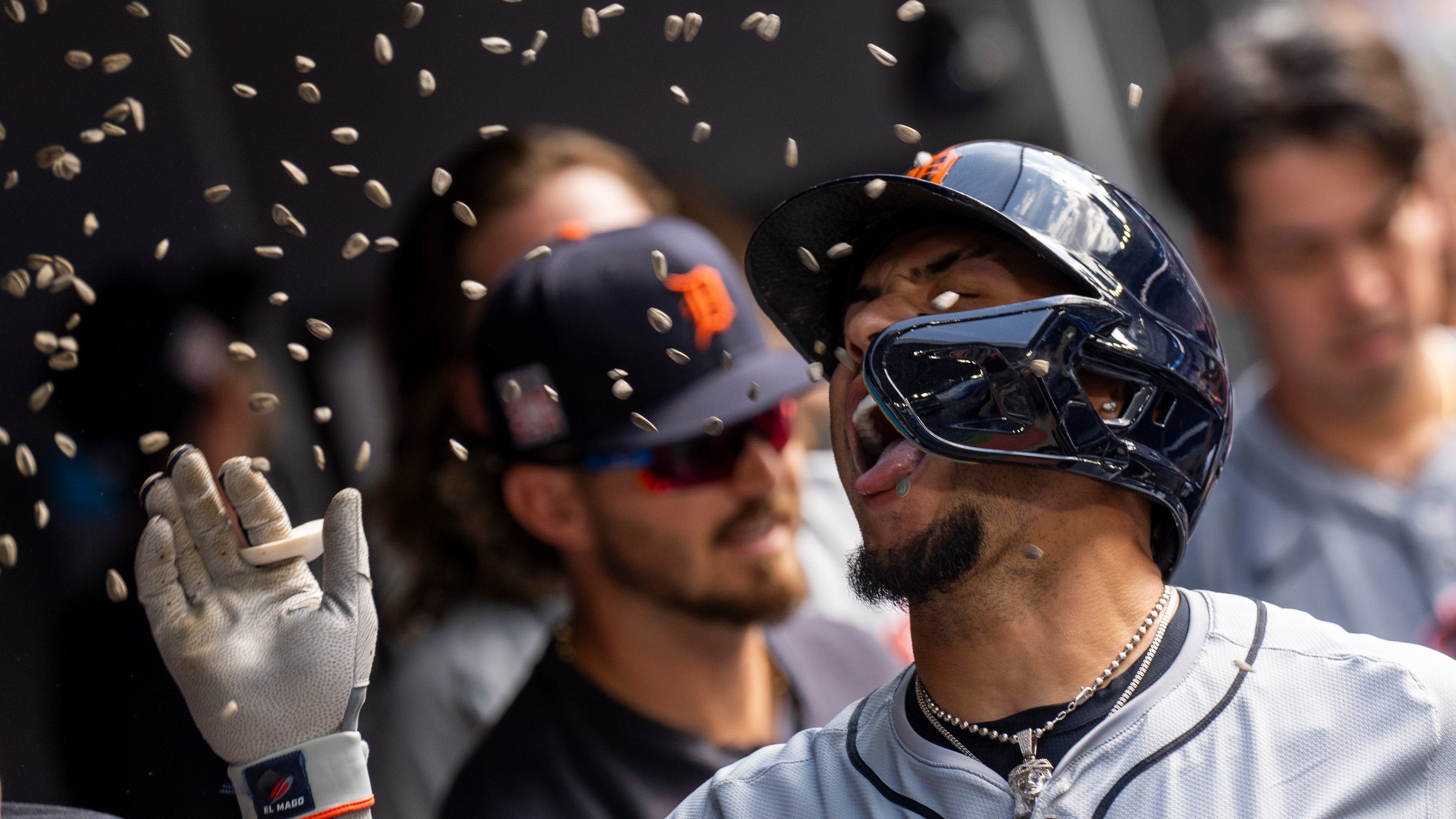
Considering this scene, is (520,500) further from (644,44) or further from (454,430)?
(644,44)

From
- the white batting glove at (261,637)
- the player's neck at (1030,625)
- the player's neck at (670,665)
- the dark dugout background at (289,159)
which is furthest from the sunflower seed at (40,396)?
the player's neck at (1030,625)

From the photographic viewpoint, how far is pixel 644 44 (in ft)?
17.1

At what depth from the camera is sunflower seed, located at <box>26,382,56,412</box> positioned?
2.29 metres

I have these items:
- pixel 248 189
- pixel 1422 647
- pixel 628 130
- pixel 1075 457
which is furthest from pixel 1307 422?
pixel 248 189

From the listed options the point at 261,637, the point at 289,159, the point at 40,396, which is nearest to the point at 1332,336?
the point at 261,637

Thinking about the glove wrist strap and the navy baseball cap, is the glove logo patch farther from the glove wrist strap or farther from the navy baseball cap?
the navy baseball cap

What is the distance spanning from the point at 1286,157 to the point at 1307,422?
0.77 meters

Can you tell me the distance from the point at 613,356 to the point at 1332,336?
79.1 inches

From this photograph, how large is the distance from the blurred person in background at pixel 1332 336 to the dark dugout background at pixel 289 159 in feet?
5.85

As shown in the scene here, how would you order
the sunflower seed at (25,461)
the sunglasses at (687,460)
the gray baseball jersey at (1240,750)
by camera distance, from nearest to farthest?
the gray baseball jersey at (1240,750) → the sunflower seed at (25,461) → the sunglasses at (687,460)

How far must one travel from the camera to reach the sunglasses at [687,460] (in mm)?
2988

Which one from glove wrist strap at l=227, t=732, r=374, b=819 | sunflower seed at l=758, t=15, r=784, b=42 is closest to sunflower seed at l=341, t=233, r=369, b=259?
sunflower seed at l=758, t=15, r=784, b=42

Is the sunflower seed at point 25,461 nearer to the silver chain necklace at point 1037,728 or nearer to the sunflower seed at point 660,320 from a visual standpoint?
the sunflower seed at point 660,320

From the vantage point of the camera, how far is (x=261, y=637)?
6.45ft
